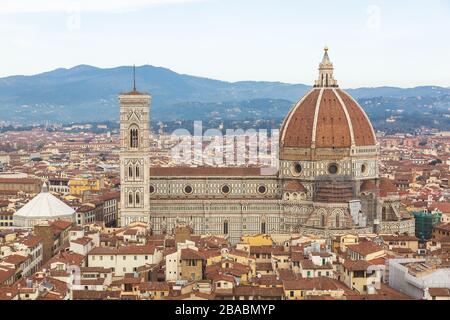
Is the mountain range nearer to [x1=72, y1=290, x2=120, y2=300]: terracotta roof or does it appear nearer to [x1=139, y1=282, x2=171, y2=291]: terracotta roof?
[x1=139, y1=282, x2=171, y2=291]: terracotta roof

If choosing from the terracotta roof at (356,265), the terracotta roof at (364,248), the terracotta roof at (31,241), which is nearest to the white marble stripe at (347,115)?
the terracotta roof at (364,248)

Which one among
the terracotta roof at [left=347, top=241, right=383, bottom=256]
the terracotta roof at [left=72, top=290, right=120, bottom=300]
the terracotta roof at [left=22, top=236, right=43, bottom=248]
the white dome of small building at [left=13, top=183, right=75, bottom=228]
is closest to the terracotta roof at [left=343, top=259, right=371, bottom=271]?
the terracotta roof at [left=347, top=241, right=383, bottom=256]

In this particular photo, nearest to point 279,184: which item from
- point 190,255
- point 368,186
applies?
point 368,186

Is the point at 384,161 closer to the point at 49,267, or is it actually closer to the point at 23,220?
the point at 23,220

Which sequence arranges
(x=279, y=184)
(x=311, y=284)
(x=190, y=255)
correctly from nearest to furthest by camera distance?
(x=311, y=284)
(x=190, y=255)
(x=279, y=184)

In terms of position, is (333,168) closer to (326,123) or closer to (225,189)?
(326,123)

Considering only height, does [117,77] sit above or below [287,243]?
above

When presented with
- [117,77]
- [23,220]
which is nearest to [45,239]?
[23,220]
